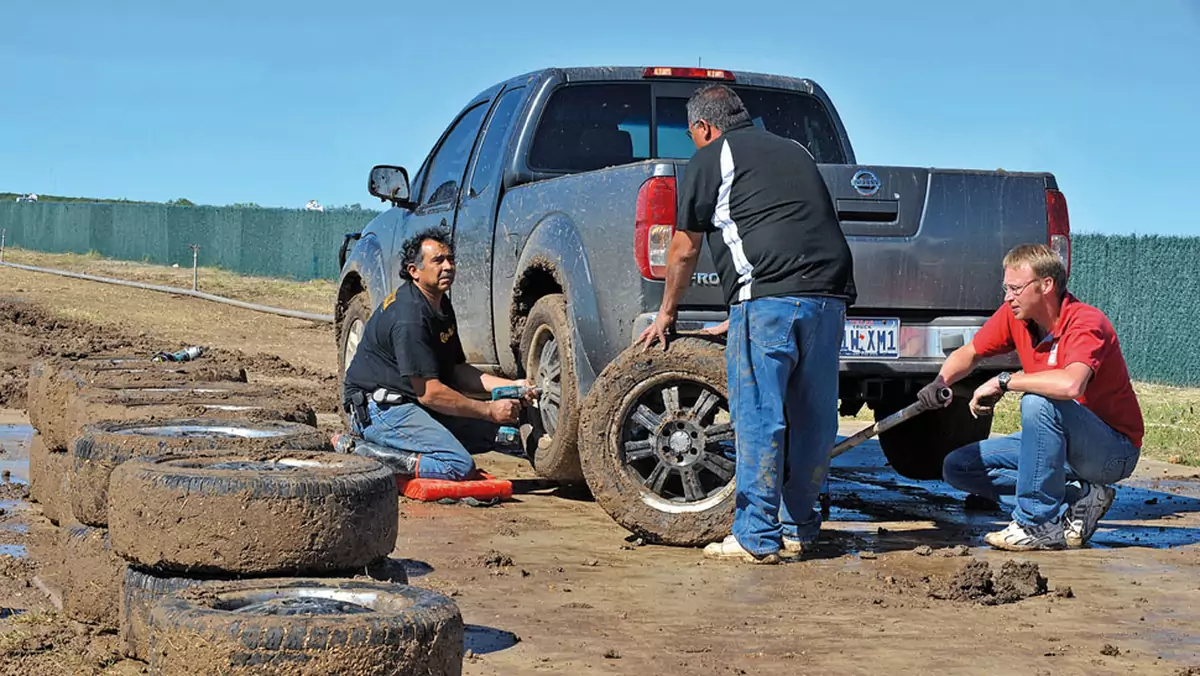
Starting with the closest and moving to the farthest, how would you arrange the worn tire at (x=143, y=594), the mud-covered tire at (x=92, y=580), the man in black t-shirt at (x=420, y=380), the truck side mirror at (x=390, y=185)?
1. the worn tire at (x=143, y=594)
2. the mud-covered tire at (x=92, y=580)
3. the man in black t-shirt at (x=420, y=380)
4. the truck side mirror at (x=390, y=185)

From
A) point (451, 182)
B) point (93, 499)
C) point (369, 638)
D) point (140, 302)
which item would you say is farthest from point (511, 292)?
point (140, 302)

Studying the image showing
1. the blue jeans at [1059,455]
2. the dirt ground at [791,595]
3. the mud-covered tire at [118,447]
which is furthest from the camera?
the blue jeans at [1059,455]

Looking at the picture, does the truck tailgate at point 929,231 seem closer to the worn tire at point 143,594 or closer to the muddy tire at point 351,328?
the worn tire at point 143,594

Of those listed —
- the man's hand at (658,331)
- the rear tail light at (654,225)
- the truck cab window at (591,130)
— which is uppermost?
the truck cab window at (591,130)

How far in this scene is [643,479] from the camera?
6773mm

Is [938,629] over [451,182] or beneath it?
beneath

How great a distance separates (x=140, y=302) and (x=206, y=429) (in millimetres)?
20153

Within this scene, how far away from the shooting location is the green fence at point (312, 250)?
20984 millimetres

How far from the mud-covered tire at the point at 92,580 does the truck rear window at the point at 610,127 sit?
3939 millimetres

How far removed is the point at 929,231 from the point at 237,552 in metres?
3.96

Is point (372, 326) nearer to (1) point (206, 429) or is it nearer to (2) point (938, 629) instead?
(1) point (206, 429)

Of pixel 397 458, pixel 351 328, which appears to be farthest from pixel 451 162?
pixel 397 458

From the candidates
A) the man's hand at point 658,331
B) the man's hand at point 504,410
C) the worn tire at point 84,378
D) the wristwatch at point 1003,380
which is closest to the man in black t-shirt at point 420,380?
the man's hand at point 504,410

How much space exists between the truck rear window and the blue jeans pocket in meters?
2.34
